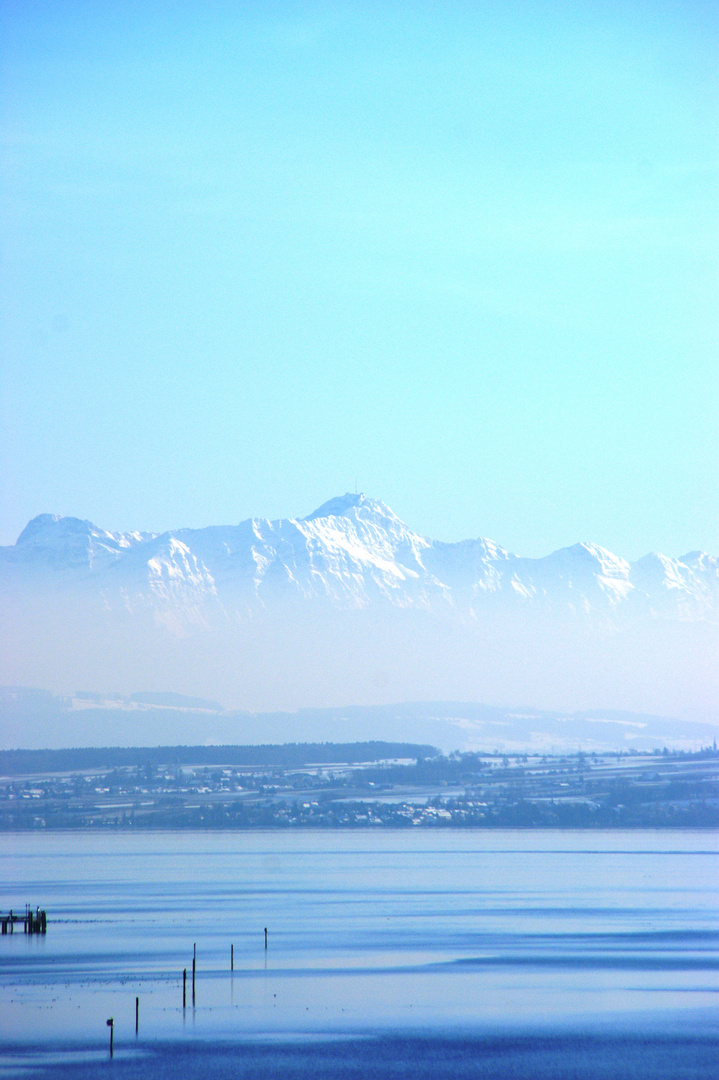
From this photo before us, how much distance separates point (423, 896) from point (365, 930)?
1467 inches

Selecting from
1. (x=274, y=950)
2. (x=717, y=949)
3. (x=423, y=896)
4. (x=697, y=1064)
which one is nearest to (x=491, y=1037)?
(x=697, y=1064)

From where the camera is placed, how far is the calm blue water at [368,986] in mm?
54438

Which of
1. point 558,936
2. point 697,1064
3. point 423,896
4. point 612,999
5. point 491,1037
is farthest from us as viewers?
point 423,896

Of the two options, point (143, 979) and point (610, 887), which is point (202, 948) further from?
point (610, 887)

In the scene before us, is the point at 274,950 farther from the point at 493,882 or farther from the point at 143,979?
the point at 493,882

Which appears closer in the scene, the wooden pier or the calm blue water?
the calm blue water

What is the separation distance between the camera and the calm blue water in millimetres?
54438

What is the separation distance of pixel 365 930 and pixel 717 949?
26420 millimetres

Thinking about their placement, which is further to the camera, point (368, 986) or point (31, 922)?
point (31, 922)

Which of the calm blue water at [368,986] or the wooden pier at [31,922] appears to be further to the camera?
the wooden pier at [31,922]

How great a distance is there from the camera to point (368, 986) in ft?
234

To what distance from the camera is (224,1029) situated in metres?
59.5

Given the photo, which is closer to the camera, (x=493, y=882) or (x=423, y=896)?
(x=423, y=896)

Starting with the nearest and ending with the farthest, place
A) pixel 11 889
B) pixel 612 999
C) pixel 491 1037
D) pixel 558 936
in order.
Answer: pixel 491 1037, pixel 612 999, pixel 558 936, pixel 11 889
